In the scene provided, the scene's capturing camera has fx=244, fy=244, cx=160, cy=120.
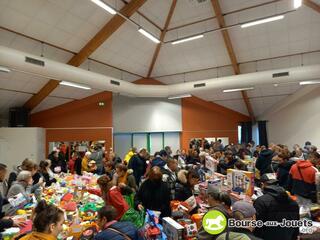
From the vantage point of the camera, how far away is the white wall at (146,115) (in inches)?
477

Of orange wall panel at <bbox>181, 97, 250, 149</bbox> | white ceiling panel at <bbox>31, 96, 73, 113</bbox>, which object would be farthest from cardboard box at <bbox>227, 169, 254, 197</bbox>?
orange wall panel at <bbox>181, 97, 250, 149</bbox>

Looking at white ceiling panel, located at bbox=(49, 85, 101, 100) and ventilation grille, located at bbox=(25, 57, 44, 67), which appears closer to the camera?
ventilation grille, located at bbox=(25, 57, 44, 67)

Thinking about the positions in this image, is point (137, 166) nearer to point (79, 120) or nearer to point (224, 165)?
point (224, 165)

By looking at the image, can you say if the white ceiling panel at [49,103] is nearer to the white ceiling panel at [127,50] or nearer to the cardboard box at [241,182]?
the white ceiling panel at [127,50]

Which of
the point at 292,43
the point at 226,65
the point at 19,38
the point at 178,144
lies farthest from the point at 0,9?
the point at 178,144

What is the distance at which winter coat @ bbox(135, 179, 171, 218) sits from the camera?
3402 millimetres

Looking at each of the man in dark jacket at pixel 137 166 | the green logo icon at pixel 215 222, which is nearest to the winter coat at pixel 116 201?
the green logo icon at pixel 215 222

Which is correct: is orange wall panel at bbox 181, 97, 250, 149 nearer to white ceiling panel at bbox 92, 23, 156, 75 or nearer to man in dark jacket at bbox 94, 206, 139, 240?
white ceiling panel at bbox 92, 23, 156, 75

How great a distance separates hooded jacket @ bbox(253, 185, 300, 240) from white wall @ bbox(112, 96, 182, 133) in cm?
990

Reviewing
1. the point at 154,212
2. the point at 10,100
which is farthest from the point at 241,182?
the point at 10,100

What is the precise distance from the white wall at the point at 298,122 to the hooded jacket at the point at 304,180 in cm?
748

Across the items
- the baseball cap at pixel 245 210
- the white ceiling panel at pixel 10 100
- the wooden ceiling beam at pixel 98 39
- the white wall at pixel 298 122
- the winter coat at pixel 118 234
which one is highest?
the wooden ceiling beam at pixel 98 39

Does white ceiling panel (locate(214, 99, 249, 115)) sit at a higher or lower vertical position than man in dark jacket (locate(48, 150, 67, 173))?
higher

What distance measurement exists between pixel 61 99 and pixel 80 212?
8.21 m
